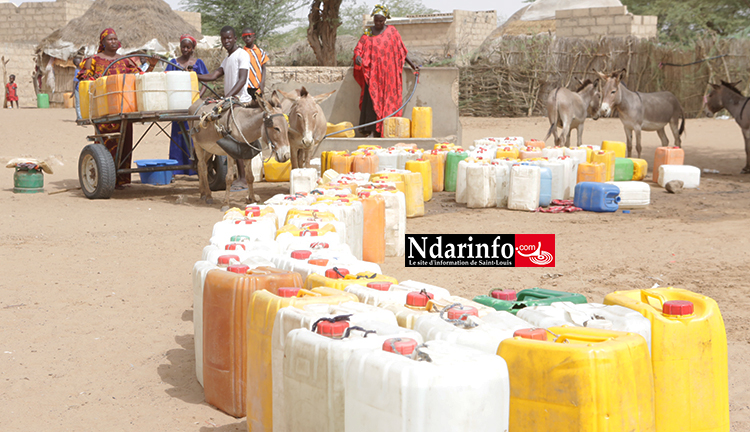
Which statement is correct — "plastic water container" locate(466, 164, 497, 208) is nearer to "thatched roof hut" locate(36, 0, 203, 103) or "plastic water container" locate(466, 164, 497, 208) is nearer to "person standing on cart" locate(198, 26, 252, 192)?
"person standing on cart" locate(198, 26, 252, 192)

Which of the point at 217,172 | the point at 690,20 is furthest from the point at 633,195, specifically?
the point at 690,20

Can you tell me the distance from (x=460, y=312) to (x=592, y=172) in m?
7.52

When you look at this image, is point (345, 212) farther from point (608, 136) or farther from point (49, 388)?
point (608, 136)

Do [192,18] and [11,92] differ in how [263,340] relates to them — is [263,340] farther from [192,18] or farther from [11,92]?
[192,18]

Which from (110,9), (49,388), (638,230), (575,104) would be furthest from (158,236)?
(110,9)

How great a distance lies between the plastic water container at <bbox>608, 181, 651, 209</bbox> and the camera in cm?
928

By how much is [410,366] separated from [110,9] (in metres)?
31.4

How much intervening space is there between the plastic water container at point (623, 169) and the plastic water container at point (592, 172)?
1464 mm

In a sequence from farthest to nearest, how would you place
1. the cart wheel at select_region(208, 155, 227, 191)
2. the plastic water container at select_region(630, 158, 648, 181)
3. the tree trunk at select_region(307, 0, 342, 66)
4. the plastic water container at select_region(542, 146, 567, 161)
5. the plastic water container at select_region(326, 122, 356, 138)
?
the tree trunk at select_region(307, 0, 342, 66) < the plastic water container at select_region(326, 122, 356, 138) < the plastic water container at select_region(630, 158, 648, 181) < the cart wheel at select_region(208, 155, 227, 191) < the plastic water container at select_region(542, 146, 567, 161)

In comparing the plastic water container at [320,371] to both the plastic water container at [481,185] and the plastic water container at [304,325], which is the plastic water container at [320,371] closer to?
the plastic water container at [304,325]

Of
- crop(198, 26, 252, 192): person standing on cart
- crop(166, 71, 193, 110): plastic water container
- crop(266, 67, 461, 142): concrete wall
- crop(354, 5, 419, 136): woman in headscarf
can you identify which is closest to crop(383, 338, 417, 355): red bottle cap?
crop(198, 26, 252, 192): person standing on cart

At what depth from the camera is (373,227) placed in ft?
20.9

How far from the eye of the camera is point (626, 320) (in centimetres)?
267

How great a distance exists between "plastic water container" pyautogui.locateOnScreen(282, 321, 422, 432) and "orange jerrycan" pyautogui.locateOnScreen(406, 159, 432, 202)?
7.00 metres
